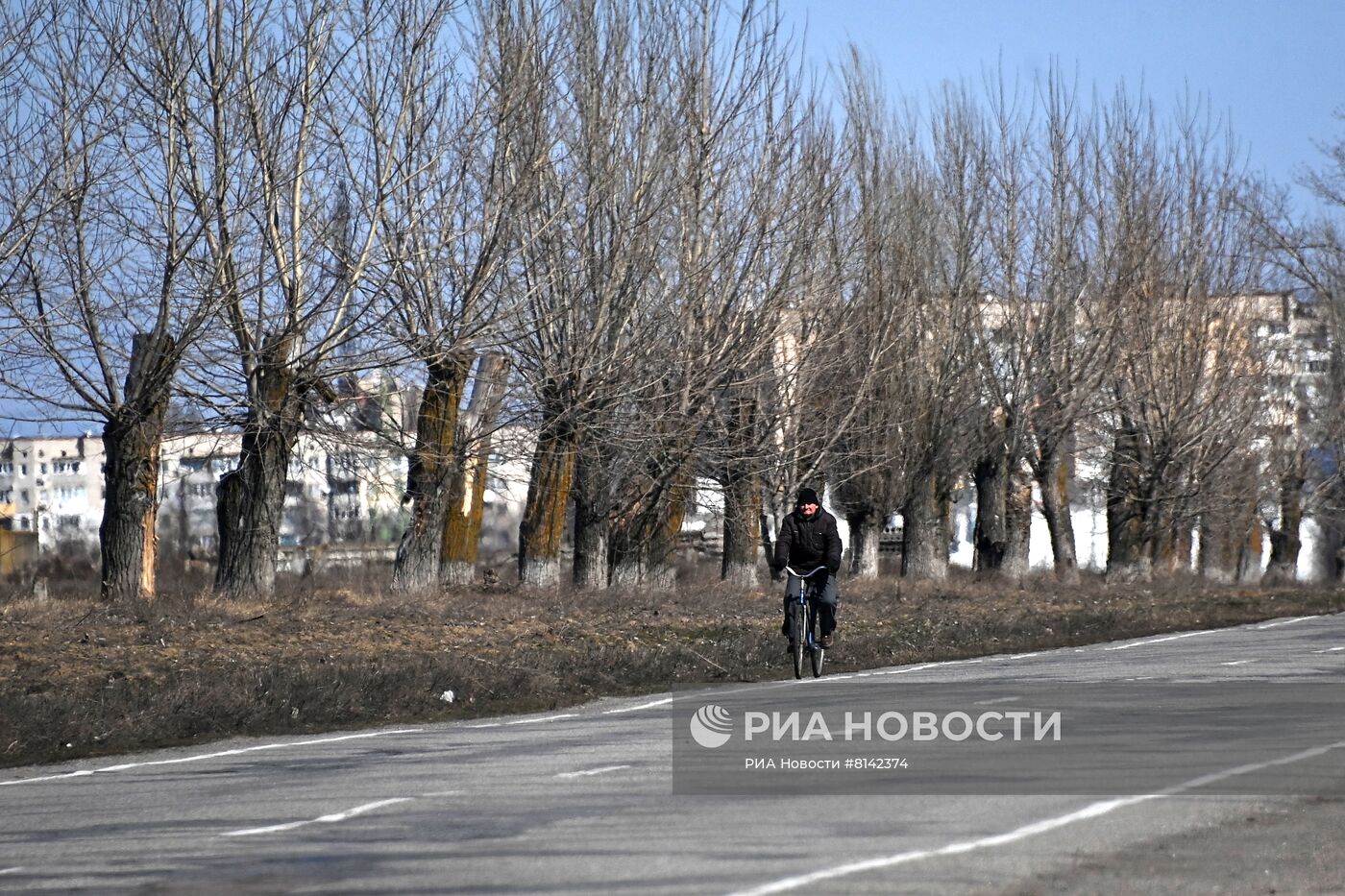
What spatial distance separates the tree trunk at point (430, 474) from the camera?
2570cm

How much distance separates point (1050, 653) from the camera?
21.0 metres

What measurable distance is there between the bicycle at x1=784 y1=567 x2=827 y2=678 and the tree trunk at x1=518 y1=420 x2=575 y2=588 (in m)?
10.6

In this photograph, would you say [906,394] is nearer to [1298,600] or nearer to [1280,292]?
[1298,600]

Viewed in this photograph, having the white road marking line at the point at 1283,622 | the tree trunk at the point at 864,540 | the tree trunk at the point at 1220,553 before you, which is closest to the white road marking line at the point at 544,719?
the white road marking line at the point at 1283,622

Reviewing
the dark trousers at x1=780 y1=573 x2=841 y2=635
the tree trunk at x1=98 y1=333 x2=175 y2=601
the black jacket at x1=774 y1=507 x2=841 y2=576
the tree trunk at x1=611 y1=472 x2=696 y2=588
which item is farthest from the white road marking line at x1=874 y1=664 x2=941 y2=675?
the tree trunk at x1=611 y1=472 x2=696 y2=588

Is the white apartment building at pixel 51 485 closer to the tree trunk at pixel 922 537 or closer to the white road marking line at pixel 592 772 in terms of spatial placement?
the tree trunk at pixel 922 537

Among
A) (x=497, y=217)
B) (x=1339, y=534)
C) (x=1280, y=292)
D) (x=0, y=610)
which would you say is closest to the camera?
(x=0, y=610)

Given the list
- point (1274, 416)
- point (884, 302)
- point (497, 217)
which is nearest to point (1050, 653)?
point (497, 217)

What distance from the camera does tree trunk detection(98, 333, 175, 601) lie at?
22188 millimetres

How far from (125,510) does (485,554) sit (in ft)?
163

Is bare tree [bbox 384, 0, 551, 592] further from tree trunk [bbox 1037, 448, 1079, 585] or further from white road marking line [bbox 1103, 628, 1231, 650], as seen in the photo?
tree trunk [bbox 1037, 448, 1079, 585]

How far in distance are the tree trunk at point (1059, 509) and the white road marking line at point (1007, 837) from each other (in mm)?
33055

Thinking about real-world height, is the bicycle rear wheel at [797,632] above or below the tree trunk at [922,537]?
below

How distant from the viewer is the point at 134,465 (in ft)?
73.7
